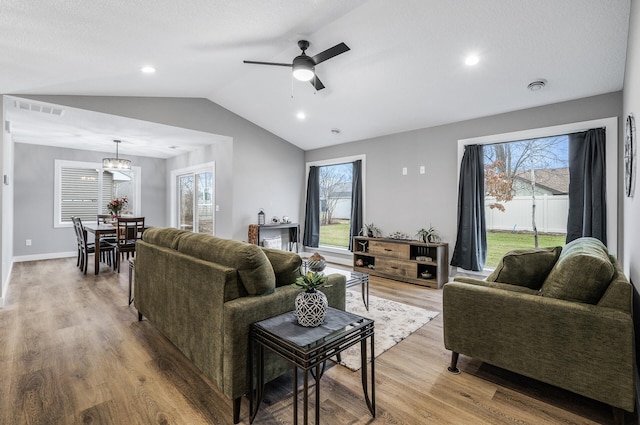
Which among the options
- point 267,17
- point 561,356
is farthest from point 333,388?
point 267,17

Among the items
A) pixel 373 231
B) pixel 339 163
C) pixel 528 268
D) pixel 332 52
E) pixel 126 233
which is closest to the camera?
pixel 528 268

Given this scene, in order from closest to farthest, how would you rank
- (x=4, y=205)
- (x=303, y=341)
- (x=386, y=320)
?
(x=303, y=341)
(x=386, y=320)
(x=4, y=205)

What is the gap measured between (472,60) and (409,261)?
291 cm

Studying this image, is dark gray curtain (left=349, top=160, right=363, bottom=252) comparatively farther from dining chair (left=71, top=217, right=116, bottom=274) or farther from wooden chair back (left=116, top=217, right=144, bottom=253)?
dining chair (left=71, top=217, right=116, bottom=274)

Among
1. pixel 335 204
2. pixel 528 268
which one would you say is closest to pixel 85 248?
pixel 335 204

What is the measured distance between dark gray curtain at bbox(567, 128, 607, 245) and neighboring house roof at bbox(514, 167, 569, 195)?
0.68ft

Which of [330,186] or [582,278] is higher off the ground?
[330,186]

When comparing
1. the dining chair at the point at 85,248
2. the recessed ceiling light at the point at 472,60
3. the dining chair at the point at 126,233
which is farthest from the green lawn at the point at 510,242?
the dining chair at the point at 85,248

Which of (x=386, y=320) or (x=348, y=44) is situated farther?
(x=348, y=44)

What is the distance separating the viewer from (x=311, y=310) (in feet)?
5.57

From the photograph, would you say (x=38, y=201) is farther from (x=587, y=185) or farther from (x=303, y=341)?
(x=587, y=185)

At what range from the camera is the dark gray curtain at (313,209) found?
271 inches

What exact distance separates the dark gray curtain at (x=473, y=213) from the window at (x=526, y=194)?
0.17 m

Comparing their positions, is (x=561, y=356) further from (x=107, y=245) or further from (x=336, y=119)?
(x=107, y=245)
